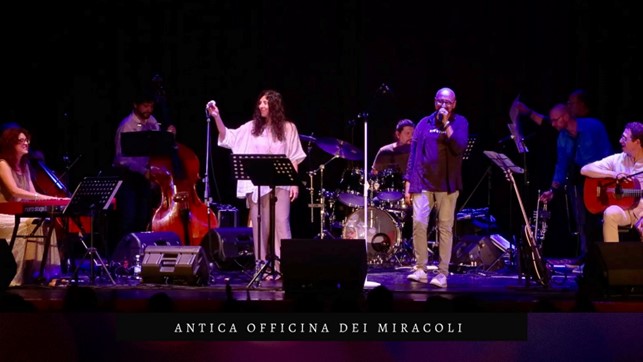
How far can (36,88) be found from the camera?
1130 cm

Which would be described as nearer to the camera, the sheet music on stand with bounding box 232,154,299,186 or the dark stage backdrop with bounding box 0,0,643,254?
the sheet music on stand with bounding box 232,154,299,186

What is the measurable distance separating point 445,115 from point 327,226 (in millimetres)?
3274

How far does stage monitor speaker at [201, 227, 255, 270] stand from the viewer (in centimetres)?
955

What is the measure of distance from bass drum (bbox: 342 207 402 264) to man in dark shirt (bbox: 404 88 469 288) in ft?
7.28

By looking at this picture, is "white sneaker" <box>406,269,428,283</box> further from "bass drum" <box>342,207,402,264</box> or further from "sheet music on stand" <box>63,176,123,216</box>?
"sheet music on stand" <box>63,176,123,216</box>

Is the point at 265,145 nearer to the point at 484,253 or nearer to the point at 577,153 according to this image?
the point at 484,253

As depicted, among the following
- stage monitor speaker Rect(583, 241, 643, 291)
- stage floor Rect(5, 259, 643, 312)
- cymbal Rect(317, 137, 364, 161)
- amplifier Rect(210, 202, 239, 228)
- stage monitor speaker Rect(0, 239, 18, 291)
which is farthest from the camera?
amplifier Rect(210, 202, 239, 228)

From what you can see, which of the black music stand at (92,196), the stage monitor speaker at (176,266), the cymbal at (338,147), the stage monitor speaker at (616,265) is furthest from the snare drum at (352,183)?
the stage monitor speaker at (616,265)

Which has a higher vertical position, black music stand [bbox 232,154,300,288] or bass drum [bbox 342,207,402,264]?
black music stand [bbox 232,154,300,288]

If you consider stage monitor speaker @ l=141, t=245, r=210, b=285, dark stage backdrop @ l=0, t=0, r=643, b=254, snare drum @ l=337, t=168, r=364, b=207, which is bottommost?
stage monitor speaker @ l=141, t=245, r=210, b=285

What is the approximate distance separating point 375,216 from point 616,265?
4.59 meters

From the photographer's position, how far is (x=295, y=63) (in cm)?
1149

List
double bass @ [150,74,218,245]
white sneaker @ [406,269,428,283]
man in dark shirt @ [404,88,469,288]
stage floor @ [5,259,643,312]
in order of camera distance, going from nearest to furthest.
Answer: stage floor @ [5,259,643,312] < man in dark shirt @ [404,88,469,288] < white sneaker @ [406,269,428,283] < double bass @ [150,74,218,245]

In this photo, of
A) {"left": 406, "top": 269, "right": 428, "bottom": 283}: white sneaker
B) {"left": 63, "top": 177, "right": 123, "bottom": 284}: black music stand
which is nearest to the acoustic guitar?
{"left": 406, "top": 269, "right": 428, "bottom": 283}: white sneaker
